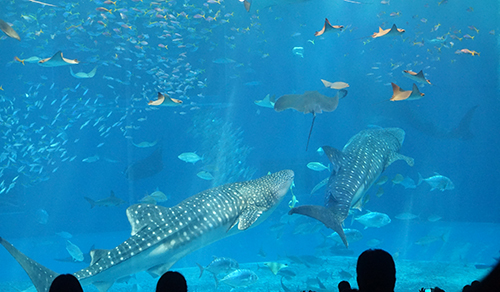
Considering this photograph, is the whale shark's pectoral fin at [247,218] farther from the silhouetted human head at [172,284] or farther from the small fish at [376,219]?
the small fish at [376,219]

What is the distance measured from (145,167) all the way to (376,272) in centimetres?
1458

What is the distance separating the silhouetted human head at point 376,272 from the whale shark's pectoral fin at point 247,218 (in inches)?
113

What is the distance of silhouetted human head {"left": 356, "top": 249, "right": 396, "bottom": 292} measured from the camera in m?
1.58

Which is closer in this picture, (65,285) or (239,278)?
(65,285)

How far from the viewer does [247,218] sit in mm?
4555

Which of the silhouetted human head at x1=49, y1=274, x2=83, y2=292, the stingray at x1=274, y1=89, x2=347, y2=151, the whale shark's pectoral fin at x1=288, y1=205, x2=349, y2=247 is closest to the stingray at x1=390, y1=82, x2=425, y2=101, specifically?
the stingray at x1=274, y1=89, x2=347, y2=151

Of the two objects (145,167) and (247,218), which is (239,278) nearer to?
(247,218)

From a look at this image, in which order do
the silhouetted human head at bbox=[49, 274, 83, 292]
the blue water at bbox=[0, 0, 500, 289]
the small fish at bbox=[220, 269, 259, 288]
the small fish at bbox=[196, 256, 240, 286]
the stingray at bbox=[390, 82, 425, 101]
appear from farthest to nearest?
the blue water at bbox=[0, 0, 500, 289] → the small fish at bbox=[196, 256, 240, 286] → the small fish at bbox=[220, 269, 259, 288] → the stingray at bbox=[390, 82, 425, 101] → the silhouetted human head at bbox=[49, 274, 83, 292]

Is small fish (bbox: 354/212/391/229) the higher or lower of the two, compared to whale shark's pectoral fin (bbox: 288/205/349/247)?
lower

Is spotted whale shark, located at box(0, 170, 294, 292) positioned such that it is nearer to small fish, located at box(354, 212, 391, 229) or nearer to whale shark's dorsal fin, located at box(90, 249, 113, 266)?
whale shark's dorsal fin, located at box(90, 249, 113, 266)

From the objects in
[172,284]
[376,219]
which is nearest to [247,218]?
[172,284]

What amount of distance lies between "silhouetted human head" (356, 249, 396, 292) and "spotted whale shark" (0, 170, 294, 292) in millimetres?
2861

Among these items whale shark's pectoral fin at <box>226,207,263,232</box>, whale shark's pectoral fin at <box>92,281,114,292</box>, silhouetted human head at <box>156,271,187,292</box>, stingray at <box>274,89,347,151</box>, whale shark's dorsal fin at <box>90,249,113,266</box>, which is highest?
stingray at <box>274,89,347,151</box>

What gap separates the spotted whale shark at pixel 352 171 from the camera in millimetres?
3373
